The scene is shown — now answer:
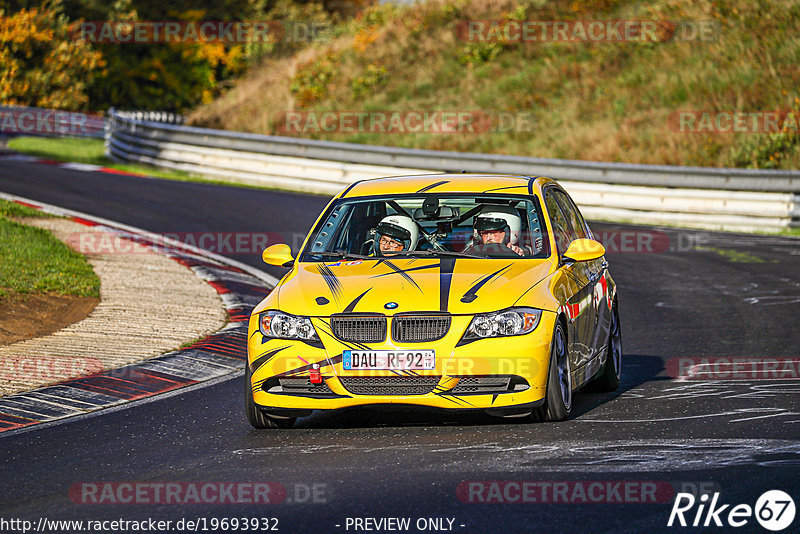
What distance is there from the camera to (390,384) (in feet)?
24.2

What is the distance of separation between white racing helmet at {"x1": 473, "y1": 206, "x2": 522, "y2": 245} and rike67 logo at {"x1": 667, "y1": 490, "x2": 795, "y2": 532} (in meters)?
3.44

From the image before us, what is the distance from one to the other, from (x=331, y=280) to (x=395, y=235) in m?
0.96

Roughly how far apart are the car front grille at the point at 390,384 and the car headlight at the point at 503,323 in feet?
1.21

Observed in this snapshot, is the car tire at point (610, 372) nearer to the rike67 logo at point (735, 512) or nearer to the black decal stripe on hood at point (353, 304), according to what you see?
the black decal stripe on hood at point (353, 304)

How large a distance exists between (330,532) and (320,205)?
18.3m

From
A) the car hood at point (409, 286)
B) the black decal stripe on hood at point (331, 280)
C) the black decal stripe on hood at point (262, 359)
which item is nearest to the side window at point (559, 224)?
the car hood at point (409, 286)

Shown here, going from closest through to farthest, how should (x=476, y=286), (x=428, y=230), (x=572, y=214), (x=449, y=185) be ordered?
(x=476, y=286) < (x=449, y=185) < (x=428, y=230) < (x=572, y=214)

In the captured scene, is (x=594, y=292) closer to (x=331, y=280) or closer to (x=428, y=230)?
(x=428, y=230)

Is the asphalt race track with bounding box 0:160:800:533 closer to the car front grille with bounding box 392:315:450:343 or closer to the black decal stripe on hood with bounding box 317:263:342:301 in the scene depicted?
the car front grille with bounding box 392:315:450:343

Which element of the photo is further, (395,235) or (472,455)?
(395,235)

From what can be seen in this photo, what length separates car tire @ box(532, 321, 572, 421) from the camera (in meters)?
7.55

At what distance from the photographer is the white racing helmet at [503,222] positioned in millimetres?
8805

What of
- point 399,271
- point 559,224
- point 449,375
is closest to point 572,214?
point 559,224

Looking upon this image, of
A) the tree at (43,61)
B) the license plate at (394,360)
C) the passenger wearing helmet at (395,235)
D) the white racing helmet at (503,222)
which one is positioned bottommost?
the license plate at (394,360)
